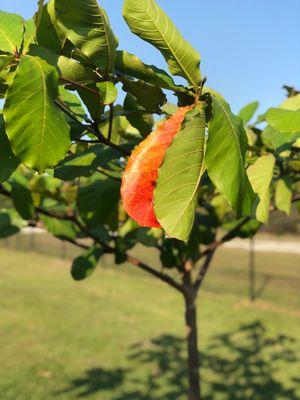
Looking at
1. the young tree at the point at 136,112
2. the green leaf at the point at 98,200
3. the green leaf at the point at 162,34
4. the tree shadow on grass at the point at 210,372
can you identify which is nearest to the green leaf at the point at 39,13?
the young tree at the point at 136,112

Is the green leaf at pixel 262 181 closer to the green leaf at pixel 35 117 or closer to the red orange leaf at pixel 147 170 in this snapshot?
the red orange leaf at pixel 147 170

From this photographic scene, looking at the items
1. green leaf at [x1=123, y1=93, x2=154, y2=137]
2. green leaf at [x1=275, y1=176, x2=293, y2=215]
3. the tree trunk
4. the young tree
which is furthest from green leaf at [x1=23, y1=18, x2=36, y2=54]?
the tree trunk

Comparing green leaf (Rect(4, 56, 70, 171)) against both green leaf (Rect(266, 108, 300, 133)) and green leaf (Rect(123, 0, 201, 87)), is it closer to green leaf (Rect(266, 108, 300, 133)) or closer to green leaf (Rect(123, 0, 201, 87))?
green leaf (Rect(123, 0, 201, 87))

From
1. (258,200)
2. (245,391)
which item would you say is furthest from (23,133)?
(245,391)

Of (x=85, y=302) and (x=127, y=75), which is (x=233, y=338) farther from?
(x=127, y=75)

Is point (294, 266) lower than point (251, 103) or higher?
lower

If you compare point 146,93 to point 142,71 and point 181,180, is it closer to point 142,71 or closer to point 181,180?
point 142,71
